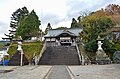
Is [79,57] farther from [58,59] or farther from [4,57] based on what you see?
[4,57]

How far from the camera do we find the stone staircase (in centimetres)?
3177

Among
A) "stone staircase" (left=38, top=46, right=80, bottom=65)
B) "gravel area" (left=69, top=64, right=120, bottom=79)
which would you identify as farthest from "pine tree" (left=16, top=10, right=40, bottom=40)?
"gravel area" (left=69, top=64, right=120, bottom=79)

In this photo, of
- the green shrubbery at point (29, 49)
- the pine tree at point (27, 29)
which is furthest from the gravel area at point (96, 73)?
the pine tree at point (27, 29)

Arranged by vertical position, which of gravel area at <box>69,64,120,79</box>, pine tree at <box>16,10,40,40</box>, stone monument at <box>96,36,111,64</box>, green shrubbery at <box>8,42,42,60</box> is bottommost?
gravel area at <box>69,64,120,79</box>

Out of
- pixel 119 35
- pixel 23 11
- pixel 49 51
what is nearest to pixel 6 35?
pixel 23 11

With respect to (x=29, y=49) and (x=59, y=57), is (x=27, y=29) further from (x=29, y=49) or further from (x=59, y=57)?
(x=59, y=57)

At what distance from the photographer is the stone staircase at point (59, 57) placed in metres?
31.8

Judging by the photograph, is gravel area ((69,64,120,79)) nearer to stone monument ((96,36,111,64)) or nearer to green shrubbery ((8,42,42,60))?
stone monument ((96,36,111,64))

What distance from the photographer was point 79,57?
33.3 metres

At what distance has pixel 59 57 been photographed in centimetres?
3488

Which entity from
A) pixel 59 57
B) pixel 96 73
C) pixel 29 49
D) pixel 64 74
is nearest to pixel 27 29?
pixel 29 49

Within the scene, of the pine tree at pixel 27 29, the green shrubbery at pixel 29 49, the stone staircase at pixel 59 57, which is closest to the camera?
the stone staircase at pixel 59 57

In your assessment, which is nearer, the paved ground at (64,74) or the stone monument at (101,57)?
the paved ground at (64,74)

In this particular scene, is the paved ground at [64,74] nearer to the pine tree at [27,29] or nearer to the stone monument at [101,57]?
the stone monument at [101,57]
